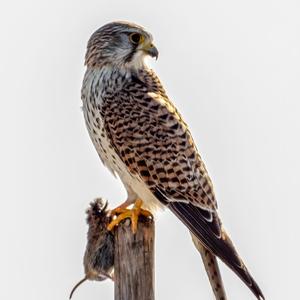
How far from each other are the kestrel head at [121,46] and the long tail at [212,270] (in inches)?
68.2

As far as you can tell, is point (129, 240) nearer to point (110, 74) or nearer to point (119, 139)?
point (119, 139)

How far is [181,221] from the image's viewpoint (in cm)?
914

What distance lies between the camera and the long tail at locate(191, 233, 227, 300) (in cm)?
891

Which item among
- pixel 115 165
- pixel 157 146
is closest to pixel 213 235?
pixel 157 146

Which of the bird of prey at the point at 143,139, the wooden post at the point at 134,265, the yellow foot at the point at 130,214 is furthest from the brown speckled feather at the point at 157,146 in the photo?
the wooden post at the point at 134,265

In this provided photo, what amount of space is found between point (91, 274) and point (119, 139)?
1.28 m

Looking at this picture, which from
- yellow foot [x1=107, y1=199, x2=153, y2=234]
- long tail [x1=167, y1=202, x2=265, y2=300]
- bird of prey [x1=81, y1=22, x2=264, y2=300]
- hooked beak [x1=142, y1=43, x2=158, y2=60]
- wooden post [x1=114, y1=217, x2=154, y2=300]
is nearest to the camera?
wooden post [x1=114, y1=217, x2=154, y2=300]

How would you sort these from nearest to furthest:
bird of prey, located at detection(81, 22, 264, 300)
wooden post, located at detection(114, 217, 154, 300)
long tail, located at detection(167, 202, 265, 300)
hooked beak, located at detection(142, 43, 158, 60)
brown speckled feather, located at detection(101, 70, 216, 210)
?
wooden post, located at detection(114, 217, 154, 300) → long tail, located at detection(167, 202, 265, 300) → bird of prey, located at detection(81, 22, 264, 300) → brown speckled feather, located at detection(101, 70, 216, 210) → hooked beak, located at detection(142, 43, 158, 60)

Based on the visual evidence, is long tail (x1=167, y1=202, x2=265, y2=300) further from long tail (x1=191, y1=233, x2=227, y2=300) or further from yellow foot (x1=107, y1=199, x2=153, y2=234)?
yellow foot (x1=107, y1=199, x2=153, y2=234)

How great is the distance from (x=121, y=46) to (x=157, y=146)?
103 centimetres

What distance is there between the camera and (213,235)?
8.97 meters

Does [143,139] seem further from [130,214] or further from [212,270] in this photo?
[212,270]

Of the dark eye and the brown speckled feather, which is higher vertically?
the dark eye

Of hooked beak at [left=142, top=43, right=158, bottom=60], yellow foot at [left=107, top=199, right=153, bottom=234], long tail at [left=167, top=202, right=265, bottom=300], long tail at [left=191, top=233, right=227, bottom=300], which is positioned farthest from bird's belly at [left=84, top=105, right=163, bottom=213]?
hooked beak at [left=142, top=43, right=158, bottom=60]
